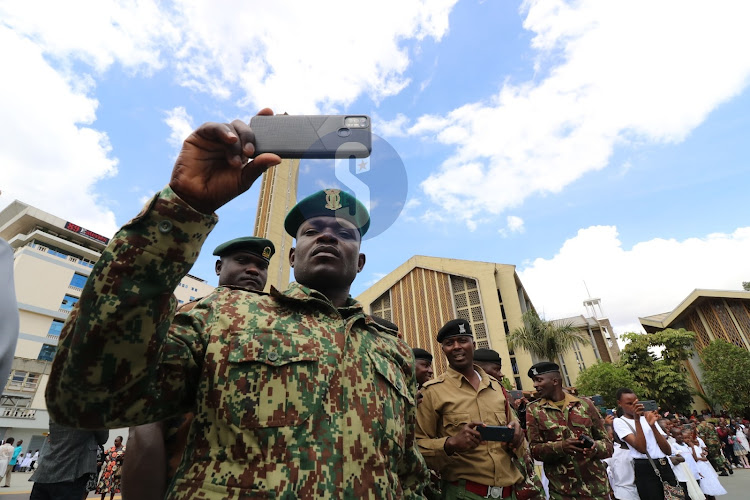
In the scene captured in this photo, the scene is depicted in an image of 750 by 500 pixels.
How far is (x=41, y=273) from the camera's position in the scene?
93.2ft

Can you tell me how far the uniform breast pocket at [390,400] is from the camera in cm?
144

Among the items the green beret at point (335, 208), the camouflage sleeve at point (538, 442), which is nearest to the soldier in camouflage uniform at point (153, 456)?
the green beret at point (335, 208)

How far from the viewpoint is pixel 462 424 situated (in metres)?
3.14

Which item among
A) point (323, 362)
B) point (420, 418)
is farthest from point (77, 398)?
point (420, 418)

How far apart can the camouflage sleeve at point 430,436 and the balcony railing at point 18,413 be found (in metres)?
30.9

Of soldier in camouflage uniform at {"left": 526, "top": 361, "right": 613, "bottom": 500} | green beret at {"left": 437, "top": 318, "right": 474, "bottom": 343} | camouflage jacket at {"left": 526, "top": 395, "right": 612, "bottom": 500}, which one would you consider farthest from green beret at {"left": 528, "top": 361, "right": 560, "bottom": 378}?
green beret at {"left": 437, "top": 318, "right": 474, "bottom": 343}

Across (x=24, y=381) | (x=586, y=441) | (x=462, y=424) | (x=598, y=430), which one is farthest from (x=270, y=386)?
(x=24, y=381)

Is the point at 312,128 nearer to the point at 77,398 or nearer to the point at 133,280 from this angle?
the point at 133,280

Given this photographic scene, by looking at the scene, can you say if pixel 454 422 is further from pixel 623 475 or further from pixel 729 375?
pixel 729 375

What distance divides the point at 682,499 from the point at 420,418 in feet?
18.0

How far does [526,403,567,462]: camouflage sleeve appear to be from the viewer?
163 inches

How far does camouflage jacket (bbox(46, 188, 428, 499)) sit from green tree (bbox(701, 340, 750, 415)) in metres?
30.1

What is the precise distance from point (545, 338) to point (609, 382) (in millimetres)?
4333

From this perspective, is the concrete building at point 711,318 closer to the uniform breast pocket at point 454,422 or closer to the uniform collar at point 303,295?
the uniform breast pocket at point 454,422
